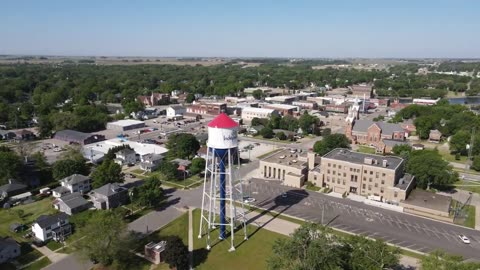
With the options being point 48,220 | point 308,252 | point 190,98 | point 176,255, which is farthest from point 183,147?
point 190,98

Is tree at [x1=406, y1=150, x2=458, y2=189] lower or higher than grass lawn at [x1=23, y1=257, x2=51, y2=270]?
higher

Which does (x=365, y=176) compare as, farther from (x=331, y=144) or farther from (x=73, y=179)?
(x=73, y=179)

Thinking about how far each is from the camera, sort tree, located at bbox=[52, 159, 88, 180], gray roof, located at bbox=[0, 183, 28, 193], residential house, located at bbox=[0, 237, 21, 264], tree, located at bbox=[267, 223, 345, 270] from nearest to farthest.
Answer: tree, located at bbox=[267, 223, 345, 270]
residential house, located at bbox=[0, 237, 21, 264]
gray roof, located at bbox=[0, 183, 28, 193]
tree, located at bbox=[52, 159, 88, 180]

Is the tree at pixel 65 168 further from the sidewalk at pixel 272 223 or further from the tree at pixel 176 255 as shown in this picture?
the sidewalk at pixel 272 223

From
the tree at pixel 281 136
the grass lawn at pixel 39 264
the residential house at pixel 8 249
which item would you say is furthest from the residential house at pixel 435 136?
the residential house at pixel 8 249

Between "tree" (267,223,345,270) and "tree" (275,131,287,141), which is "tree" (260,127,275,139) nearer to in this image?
"tree" (275,131,287,141)

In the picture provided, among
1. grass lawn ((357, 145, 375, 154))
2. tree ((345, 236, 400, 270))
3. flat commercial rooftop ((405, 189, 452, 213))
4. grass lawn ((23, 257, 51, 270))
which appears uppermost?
tree ((345, 236, 400, 270))

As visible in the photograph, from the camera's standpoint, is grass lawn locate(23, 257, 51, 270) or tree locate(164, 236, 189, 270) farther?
grass lawn locate(23, 257, 51, 270)

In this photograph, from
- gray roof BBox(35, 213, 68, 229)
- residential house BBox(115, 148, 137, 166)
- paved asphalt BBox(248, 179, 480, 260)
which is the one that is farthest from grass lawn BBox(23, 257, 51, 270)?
residential house BBox(115, 148, 137, 166)
